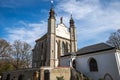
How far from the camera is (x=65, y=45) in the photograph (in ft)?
128

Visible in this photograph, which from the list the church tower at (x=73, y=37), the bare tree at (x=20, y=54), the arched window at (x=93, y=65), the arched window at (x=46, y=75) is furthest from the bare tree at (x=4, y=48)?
the arched window at (x=93, y=65)

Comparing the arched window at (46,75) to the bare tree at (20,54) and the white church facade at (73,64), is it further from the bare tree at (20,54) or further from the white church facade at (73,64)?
the bare tree at (20,54)

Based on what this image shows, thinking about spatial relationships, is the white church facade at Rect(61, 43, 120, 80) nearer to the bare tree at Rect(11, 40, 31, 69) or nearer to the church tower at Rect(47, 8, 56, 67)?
the church tower at Rect(47, 8, 56, 67)

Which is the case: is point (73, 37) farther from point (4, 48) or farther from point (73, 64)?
point (4, 48)

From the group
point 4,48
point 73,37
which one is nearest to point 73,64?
point 73,37

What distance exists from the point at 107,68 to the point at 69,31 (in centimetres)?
2081

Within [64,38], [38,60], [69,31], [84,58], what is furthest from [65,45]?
[84,58]

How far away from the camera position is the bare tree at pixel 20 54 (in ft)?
134

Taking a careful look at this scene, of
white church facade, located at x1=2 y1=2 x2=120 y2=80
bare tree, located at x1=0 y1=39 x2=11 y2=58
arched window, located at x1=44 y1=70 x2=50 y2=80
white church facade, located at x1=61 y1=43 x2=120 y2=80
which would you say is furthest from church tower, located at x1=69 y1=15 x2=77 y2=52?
bare tree, located at x1=0 y1=39 x2=11 y2=58

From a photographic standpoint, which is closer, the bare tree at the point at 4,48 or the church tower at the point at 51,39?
the church tower at the point at 51,39

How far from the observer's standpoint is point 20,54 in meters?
41.6

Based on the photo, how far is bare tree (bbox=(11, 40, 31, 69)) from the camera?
40841 mm

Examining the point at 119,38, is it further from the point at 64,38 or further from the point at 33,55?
the point at 33,55

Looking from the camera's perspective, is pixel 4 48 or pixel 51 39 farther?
pixel 4 48
